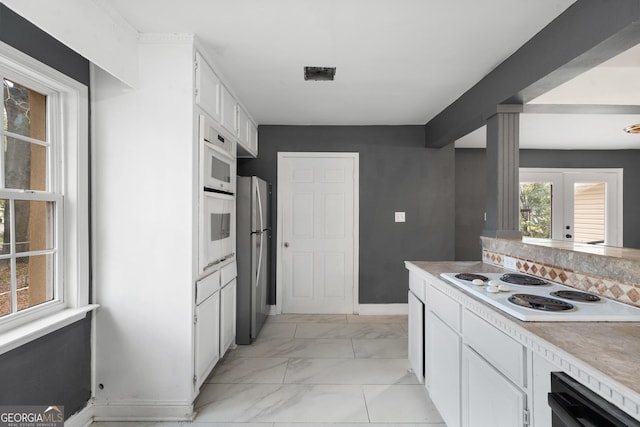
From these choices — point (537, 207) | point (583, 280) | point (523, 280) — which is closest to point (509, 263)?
point (523, 280)

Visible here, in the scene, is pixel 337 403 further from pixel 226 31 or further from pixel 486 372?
pixel 226 31

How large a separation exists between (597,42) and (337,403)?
2.47m

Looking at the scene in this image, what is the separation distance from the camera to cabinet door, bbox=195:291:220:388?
81.1 inches

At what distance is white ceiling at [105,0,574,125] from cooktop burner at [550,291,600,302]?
1438 mm

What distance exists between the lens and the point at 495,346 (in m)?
1.26

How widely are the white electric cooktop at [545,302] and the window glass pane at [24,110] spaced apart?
237 centimetres

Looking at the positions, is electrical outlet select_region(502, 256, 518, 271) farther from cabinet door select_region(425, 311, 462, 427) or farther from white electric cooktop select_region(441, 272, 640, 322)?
cabinet door select_region(425, 311, 462, 427)

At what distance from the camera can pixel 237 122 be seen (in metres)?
2.97

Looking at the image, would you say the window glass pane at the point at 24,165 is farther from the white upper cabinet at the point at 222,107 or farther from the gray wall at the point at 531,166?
the gray wall at the point at 531,166

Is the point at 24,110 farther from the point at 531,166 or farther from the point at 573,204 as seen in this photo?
the point at 573,204

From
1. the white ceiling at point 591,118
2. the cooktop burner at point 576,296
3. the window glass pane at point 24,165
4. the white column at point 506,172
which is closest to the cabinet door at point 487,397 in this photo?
the cooktop burner at point 576,296

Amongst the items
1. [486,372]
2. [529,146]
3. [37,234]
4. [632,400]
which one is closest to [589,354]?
[632,400]

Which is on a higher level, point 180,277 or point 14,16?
point 14,16

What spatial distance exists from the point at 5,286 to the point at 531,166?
20.0 ft
